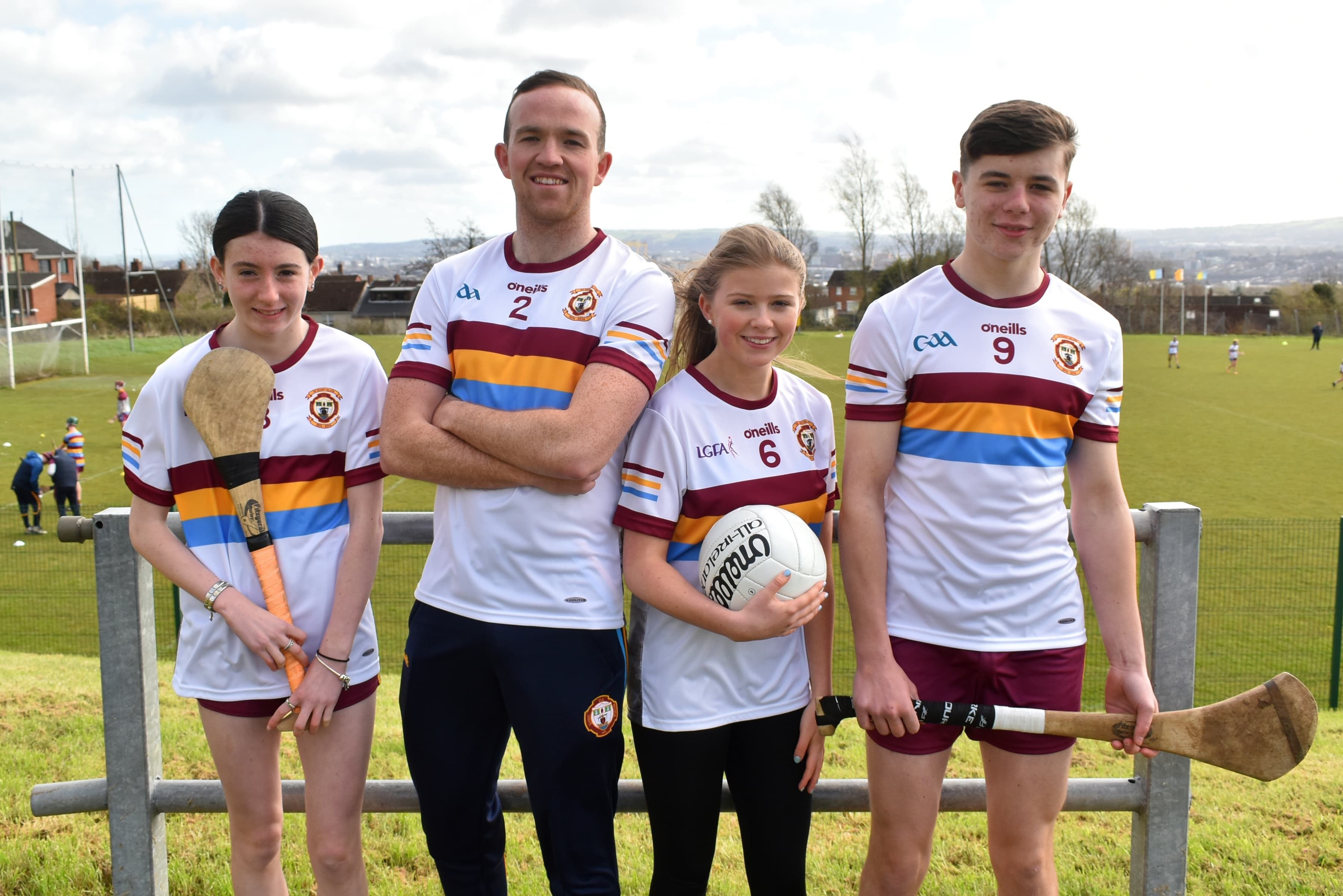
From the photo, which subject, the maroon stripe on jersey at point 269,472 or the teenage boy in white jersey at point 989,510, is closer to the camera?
the teenage boy in white jersey at point 989,510

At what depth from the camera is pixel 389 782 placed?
299 centimetres

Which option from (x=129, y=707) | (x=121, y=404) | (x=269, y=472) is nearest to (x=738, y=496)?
(x=269, y=472)

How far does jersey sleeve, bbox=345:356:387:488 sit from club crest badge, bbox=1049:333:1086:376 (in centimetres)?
177

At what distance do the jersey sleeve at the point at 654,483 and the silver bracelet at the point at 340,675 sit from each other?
2.70ft

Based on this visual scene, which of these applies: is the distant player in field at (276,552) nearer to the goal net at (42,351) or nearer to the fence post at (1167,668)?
the fence post at (1167,668)

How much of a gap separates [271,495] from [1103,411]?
2.20m

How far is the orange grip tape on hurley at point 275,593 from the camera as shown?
265 cm

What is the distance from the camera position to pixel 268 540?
2678 millimetres

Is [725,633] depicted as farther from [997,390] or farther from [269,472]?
[269,472]

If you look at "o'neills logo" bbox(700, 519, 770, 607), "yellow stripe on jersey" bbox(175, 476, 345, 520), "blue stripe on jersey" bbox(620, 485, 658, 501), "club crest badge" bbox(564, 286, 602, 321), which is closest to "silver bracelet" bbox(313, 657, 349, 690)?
"yellow stripe on jersey" bbox(175, 476, 345, 520)

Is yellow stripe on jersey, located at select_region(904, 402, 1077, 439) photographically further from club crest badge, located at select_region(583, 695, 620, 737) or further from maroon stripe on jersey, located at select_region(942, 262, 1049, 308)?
club crest badge, located at select_region(583, 695, 620, 737)

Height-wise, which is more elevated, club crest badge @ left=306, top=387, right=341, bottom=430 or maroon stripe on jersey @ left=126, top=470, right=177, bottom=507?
club crest badge @ left=306, top=387, right=341, bottom=430

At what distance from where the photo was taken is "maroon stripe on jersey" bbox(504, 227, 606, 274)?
278 cm

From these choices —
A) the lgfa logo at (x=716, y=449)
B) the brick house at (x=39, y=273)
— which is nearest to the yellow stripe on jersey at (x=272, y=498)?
the lgfa logo at (x=716, y=449)
